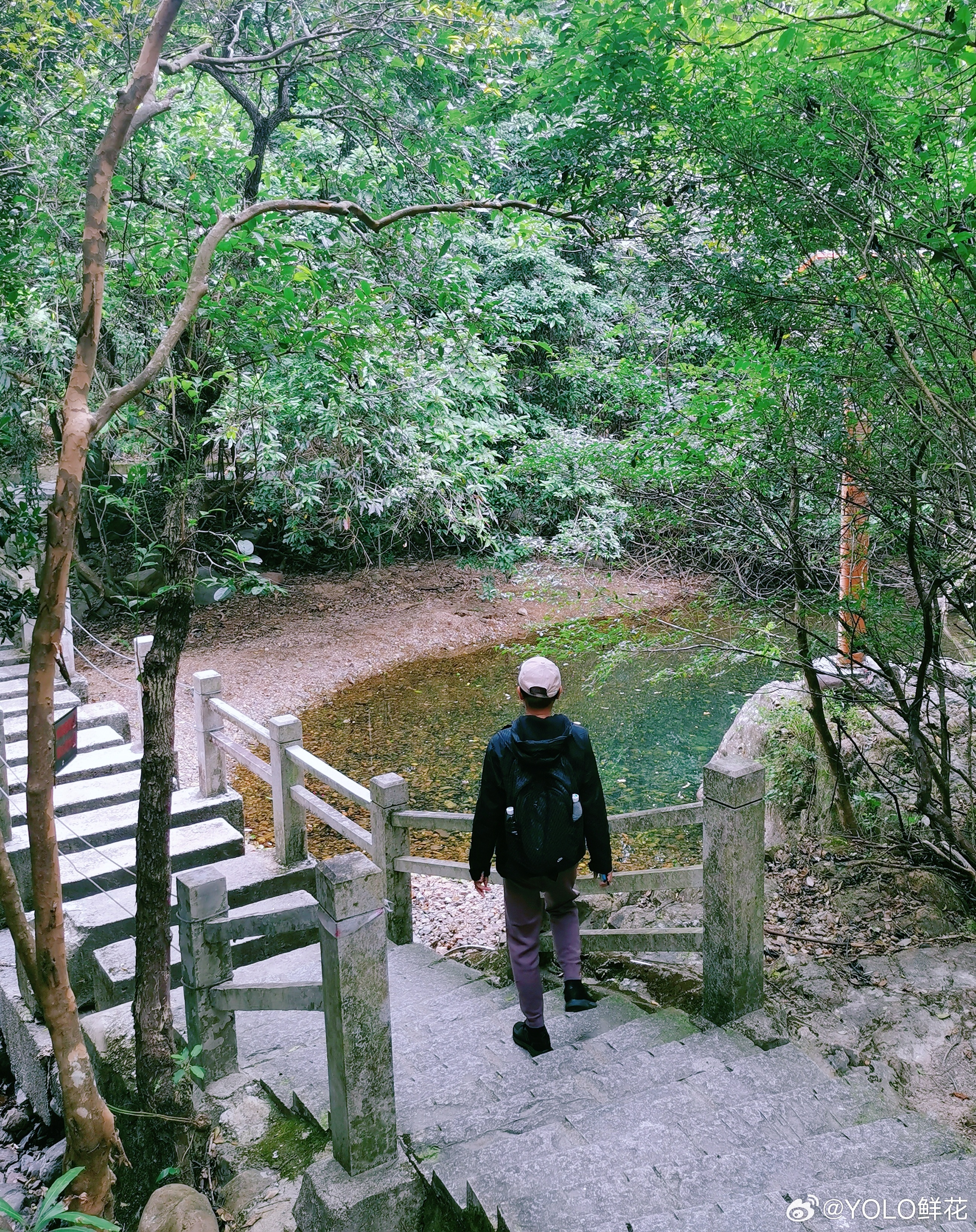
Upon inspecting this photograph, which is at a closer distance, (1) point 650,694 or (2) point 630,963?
(2) point 630,963

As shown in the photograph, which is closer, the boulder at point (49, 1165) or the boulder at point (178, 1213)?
the boulder at point (178, 1213)

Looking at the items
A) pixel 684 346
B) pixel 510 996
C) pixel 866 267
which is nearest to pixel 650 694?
pixel 684 346

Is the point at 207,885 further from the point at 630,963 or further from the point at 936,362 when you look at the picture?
the point at 936,362

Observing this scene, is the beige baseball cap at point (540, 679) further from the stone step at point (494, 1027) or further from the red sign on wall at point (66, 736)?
the red sign on wall at point (66, 736)

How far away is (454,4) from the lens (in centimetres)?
499

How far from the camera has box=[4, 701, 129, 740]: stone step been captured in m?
7.94

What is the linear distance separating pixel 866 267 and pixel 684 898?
4337 millimetres

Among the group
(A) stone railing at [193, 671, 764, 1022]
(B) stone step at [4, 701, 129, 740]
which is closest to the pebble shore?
(A) stone railing at [193, 671, 764, 1022]

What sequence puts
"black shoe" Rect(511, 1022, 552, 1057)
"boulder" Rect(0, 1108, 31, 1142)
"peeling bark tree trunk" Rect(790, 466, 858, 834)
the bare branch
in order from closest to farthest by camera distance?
the bare branch
"black shoe" Rect(511, 1022, 552, 1057)
"peeling bark tree trunk" Rect(790, 466, 858, 834)
"boulder" Rect(0, 1108, 31, 1142)

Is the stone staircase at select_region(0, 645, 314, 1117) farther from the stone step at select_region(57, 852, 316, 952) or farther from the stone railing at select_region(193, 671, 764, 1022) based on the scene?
the stone railing at select_region(193, 671, 764, 1022)

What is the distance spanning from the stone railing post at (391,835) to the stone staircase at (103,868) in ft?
2.75

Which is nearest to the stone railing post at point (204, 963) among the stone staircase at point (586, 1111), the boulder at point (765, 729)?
the stone staircase at point (586, 1111)

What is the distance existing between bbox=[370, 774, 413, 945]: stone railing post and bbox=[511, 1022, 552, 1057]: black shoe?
1.55 metres

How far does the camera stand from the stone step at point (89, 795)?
6418 millimetres
